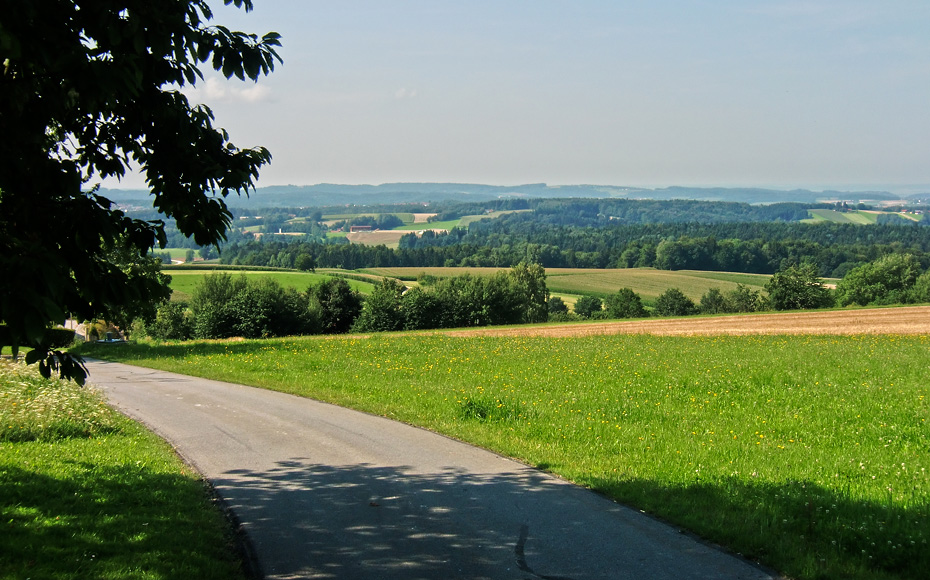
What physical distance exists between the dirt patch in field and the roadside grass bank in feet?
100

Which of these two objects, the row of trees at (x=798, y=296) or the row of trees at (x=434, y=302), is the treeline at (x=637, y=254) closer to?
the row of trees at (x=798, y=296)

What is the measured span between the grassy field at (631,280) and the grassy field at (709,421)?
73.0 meters

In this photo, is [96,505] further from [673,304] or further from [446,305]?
[673,304]

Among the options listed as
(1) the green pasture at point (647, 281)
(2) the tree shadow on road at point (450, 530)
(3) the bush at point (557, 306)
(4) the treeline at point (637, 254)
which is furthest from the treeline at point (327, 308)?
(4) the treeline at point (637, 254)

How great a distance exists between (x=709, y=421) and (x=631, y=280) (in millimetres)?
99417

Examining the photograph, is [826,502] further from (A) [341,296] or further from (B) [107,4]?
(A) [341,296]

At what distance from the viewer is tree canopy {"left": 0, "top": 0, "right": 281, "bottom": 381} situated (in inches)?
180

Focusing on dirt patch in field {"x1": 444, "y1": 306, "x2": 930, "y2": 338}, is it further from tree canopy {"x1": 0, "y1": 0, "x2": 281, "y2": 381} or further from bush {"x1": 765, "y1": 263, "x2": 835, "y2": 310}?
tree canopy {"x1": 0, "y1": 0, "x2": 281, "y2": 381}

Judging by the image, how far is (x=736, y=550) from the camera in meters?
7.19

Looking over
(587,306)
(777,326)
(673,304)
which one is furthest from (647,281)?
(777,326)

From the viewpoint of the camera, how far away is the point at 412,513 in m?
8.30

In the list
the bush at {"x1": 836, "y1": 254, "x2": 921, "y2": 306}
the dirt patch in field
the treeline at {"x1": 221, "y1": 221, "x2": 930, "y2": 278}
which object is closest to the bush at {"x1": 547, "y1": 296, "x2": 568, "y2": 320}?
the treeline at {"x1": 221, "y1": 221, "x2": 930, "y2": 278}

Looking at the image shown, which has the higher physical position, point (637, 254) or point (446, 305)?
point (446, 305)

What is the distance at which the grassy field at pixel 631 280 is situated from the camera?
10231 centimetres
